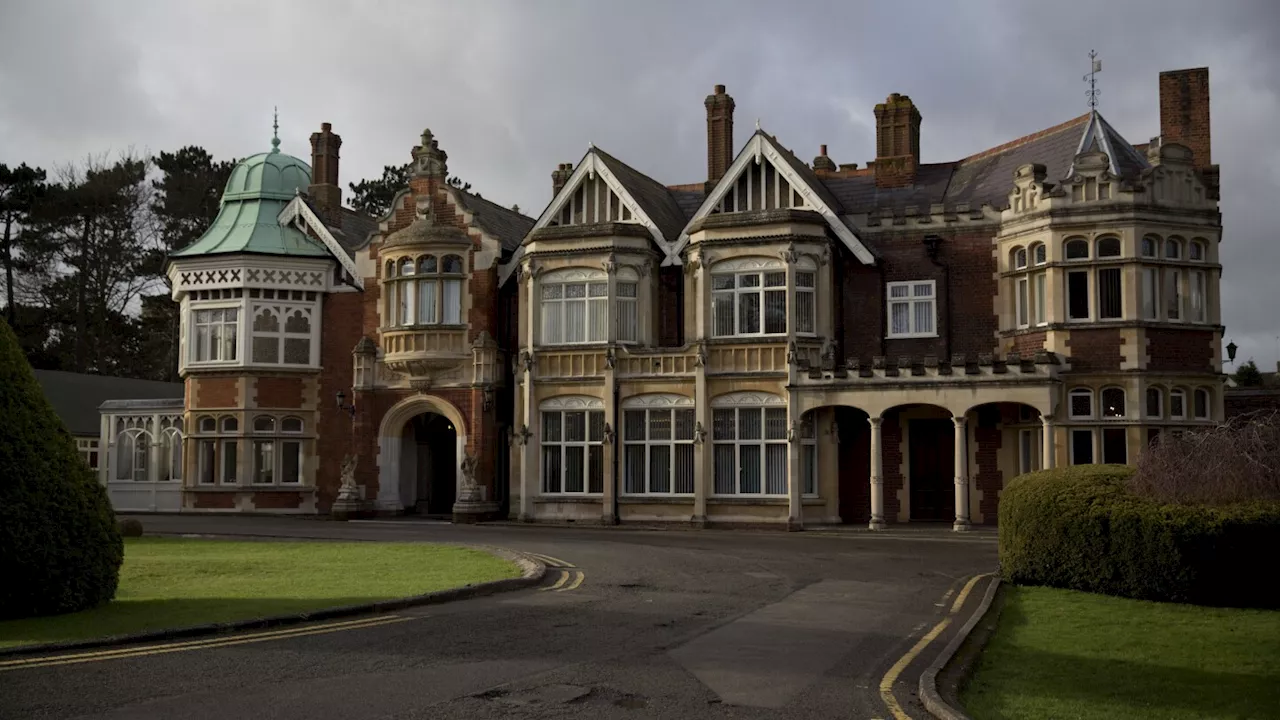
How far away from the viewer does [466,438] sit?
35.1 meters

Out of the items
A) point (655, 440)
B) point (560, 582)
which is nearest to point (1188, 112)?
point (655, 440)

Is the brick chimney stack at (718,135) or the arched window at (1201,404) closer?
the arched window at (1201,404)

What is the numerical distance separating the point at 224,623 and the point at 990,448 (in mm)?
23552

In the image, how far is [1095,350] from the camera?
30.0 metres

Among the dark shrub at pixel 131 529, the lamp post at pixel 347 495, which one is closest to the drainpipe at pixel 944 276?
the lamp post at pixel 347 495

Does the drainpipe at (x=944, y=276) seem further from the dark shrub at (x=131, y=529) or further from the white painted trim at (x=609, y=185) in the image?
the dark shrub at (x=131, y=529)

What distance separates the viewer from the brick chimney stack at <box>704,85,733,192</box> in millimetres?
37406

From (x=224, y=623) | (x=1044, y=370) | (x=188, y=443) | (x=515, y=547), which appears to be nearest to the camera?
(x=224, y=623)

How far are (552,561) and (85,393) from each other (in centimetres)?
3803

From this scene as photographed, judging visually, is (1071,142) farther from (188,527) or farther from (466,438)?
(188,527)

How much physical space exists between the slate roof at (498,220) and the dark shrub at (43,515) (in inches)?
898

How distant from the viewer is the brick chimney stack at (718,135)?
123 ft

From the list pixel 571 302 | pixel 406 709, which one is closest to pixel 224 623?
pixel 406 709

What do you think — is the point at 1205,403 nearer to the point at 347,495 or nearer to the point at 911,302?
the point at 911,302
